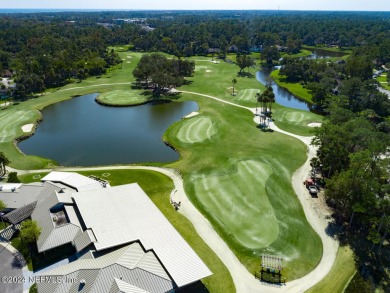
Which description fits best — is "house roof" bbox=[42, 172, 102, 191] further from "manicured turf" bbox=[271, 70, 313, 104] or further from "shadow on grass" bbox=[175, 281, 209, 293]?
"manicured turf" bbox=[271, 70, 313, 104]

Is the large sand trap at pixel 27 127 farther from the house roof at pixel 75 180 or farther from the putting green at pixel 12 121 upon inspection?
the house roof at pixel 75 180

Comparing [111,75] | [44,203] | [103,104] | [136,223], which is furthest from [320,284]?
[111,75]

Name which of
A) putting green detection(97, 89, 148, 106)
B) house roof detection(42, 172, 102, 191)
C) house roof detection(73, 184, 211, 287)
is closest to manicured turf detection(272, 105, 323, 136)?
putting green detection(97, 89, 148, 106)

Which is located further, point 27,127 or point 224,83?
Answer: point 224,83

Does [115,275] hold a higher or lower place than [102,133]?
higher

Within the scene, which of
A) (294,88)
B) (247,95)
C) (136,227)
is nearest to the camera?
(136,227)

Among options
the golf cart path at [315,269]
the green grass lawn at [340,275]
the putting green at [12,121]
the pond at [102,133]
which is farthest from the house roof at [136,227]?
the putting green at [12,121]

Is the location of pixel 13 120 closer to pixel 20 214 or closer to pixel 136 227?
pixel 20 214

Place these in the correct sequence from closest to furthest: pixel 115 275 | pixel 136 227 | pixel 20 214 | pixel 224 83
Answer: pixel 115 275
pixel 136 227
pixel 20 214
pixel 224 83

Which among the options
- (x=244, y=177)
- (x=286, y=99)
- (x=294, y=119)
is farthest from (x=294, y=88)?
(x=244, y=177)
